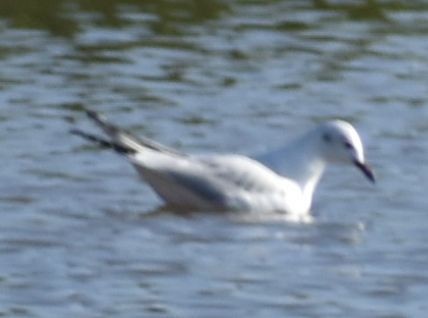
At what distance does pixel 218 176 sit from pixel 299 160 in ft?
1.95

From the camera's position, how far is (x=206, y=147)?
13.9m

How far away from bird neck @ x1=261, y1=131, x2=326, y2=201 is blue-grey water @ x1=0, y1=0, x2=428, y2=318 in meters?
0.17

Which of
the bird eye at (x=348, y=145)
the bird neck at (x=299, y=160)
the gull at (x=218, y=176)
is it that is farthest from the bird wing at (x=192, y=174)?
the bird eye at (x=348, y=145)

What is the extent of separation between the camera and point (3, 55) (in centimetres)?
1619

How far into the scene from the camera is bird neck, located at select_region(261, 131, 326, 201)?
13133 mm

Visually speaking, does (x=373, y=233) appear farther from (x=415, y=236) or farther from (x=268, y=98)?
(x=268, y=98)

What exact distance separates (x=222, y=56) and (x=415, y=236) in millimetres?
4584

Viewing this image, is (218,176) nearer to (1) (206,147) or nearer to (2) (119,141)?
(2) (119,141)

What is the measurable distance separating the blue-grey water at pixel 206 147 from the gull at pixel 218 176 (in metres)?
0.15

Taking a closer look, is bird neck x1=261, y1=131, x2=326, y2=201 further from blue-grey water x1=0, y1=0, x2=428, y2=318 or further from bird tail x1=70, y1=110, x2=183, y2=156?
bird tail x1=70, y1=110, x2=183, y2=156

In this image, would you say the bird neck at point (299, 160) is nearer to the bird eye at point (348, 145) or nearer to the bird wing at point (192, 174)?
the bird eye at point (348, 145)

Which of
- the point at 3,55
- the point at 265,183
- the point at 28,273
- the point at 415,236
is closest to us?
the point at 28,273

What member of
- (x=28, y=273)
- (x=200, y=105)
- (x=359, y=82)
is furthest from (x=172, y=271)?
(x=359, y=82)

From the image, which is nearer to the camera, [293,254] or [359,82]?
[293,254]
